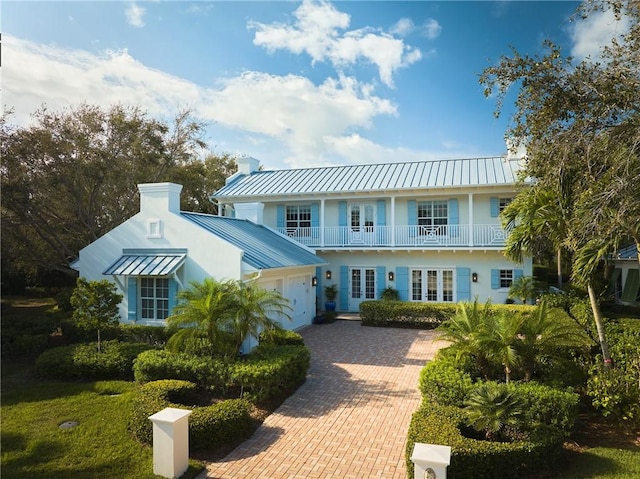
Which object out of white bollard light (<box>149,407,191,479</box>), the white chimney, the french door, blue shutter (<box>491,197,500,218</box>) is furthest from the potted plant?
white bollard light (<box>149,407,191,479</box>)

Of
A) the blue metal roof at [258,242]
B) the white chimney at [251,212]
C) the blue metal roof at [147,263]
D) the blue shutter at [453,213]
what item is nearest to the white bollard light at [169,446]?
the blue metal roof at [258,242]

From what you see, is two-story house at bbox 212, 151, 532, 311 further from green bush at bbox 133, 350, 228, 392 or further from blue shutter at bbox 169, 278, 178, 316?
green bush at bbox 133, 350, 228, 392

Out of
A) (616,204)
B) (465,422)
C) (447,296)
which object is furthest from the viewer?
(447,296)

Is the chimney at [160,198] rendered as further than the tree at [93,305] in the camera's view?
Yes

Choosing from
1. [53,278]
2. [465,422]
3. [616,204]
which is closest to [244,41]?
[616,204]

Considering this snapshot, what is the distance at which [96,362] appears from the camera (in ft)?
32.1

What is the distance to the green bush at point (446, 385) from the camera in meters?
7.06

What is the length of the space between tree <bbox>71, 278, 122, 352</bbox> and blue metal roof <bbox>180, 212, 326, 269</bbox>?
3393 mm

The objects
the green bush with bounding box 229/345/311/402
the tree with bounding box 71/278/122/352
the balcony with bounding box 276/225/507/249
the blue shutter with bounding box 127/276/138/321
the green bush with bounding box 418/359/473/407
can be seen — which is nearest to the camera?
the green bush with bounding box 418/359/473/407

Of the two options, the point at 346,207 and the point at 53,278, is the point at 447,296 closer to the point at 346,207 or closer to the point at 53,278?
the point at 346,207

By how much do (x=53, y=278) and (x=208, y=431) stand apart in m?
25.0

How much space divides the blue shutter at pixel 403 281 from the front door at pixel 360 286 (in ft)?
3.80

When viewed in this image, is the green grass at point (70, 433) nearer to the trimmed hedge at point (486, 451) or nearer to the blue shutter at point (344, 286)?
the trimmed hedge at point (486, 451)

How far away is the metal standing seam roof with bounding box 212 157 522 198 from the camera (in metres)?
18.3
